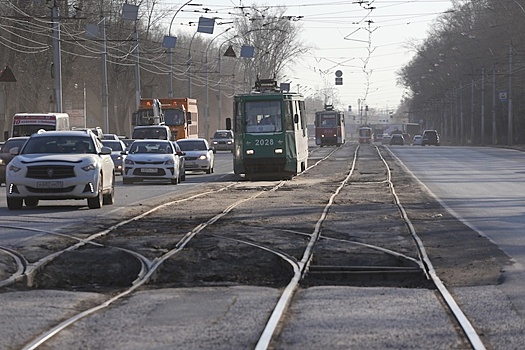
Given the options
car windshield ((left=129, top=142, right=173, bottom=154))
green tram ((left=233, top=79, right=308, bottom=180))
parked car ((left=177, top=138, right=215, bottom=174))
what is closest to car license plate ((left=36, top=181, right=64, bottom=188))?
car windshield ((left=129, top=142, right=173, bottom=154))

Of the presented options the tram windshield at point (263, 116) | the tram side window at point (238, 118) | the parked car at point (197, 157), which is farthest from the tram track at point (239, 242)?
the parked car at point (197, 157)

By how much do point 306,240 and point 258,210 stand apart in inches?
250

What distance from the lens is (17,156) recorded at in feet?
77.0

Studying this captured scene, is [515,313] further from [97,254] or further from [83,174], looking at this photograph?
[83,174]

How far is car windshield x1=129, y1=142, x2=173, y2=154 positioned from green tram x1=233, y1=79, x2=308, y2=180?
237 centimetres

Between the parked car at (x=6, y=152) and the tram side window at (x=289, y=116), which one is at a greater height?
the tram side window at (x=289, y=116)

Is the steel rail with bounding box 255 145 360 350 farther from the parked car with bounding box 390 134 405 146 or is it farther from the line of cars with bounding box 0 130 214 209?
the parked car with bounding box 390 134 405 146

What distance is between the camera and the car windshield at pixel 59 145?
78.9 ft

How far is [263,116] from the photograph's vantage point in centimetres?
3828

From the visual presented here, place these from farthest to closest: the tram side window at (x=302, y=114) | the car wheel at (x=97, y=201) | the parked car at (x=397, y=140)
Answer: the parked car at (x=397, y=140), the tram side window at (x=302, y=114), the car wheel at (x=97, y=201)

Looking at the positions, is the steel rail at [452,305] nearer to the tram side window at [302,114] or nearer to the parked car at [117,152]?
the tram side window at [302,114]

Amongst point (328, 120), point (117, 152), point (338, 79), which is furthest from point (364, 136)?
point (117, 152)

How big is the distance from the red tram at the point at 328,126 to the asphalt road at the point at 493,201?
45405 mm

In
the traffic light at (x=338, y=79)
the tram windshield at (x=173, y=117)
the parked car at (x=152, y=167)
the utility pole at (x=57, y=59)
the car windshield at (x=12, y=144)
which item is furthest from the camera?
the traffic light at (x=338, y=79)
